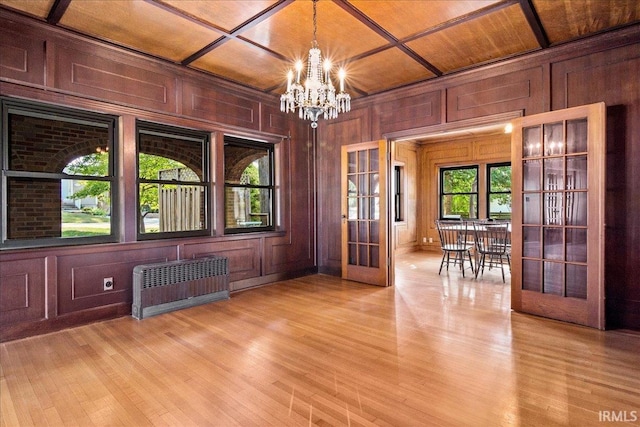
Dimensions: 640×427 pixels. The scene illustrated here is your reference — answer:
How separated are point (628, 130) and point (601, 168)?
537mm

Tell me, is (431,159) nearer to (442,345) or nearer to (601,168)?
(601,168)

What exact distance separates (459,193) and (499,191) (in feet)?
3.06

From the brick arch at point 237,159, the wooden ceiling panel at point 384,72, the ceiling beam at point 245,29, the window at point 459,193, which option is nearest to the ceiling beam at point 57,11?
the ceiling beam at point 245,29

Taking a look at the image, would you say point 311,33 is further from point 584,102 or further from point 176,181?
point 584,102

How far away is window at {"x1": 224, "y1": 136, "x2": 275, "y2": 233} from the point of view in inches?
199

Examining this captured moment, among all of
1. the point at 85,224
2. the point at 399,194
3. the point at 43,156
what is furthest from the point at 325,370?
the point at 399,194

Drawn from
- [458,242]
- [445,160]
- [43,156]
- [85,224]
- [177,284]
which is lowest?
[177,284]

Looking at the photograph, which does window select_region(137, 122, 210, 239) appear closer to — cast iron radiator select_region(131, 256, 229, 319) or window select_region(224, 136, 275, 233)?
window select_region(224, 136, 275, 233)

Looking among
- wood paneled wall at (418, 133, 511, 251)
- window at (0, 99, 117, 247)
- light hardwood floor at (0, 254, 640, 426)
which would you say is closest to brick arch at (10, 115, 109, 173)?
window at (0, 99, 117, 247)

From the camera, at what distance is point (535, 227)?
3.79m

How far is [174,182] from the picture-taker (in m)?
4.31

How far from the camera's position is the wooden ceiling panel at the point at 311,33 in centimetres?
304

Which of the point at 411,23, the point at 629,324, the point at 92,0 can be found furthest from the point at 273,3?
the point at 629,324

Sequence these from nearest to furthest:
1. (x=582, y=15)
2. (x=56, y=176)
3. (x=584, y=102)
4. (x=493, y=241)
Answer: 1. (x=582, y=15)
2. (x=56, y=176)
3. (x=584, y=102)
4. (x=493, y=241)
